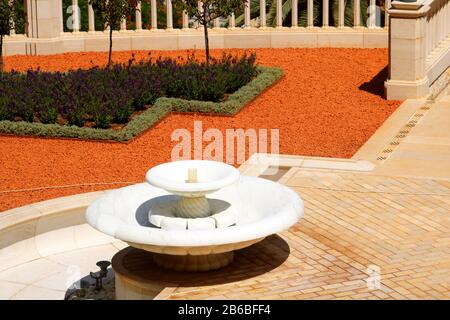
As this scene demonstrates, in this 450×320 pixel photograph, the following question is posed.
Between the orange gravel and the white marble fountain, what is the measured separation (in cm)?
342

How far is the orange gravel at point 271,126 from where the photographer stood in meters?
19.7

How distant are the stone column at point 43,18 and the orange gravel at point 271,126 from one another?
1.03m

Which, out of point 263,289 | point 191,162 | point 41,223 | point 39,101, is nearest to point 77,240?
point 41,223

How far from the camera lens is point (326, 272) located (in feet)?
47.6

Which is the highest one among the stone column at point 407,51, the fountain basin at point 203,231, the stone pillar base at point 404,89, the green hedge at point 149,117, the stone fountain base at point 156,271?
the stone column at point 407,51

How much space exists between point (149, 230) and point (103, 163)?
6.53 metres

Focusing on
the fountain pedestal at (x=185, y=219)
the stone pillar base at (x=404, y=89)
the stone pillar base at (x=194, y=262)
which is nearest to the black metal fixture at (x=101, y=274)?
the fountain pedestal at (x=185, y=219)

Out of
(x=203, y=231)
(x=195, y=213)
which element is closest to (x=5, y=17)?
(x=195, y=213)

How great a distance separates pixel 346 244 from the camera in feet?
51.2

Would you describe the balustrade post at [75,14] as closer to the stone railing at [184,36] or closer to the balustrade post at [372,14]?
the stone railing at [184,36]

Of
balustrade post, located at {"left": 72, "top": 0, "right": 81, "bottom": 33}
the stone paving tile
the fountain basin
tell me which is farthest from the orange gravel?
the fountain basin

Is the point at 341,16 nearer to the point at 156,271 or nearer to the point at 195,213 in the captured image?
the point at 195,213

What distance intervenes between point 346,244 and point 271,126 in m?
7.00

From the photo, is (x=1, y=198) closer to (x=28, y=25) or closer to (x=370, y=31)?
(x=28, y=25)
